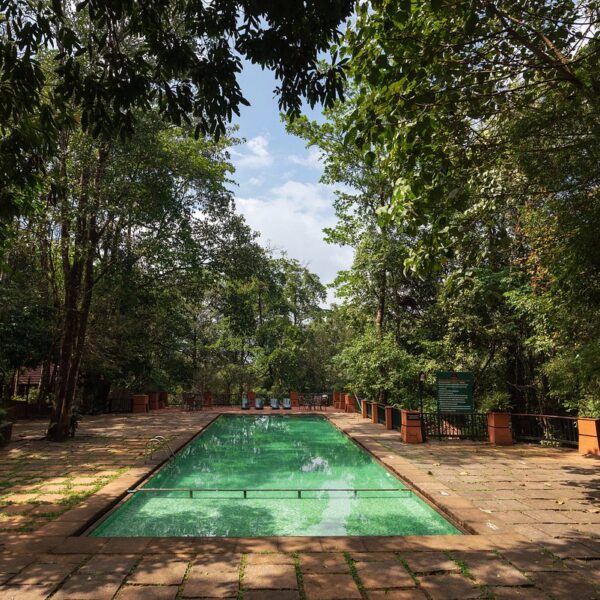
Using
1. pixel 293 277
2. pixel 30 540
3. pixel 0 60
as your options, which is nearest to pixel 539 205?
pixel 0 60

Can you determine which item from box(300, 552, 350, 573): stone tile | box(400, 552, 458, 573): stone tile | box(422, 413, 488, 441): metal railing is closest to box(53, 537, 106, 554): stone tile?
box(300, 552, 350, 573): stone tile

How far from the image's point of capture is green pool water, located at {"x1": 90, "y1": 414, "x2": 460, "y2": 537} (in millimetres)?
6027

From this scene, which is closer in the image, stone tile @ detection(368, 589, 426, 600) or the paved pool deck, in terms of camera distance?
stone tile @ detection(368, 589, 426, 600)

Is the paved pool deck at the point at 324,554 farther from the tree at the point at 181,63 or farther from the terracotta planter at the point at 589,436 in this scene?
the tree at the point at 181,63

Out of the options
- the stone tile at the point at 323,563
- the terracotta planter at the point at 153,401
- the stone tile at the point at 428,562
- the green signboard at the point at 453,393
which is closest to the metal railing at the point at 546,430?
the green signboard at the point at 453,393

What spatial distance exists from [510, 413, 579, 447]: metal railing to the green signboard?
171 centimetres

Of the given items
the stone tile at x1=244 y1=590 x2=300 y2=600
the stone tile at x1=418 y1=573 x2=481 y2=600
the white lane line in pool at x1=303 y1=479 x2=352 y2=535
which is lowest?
the white lane line in pool at x1=303 y1=479 x2=352 y2=535

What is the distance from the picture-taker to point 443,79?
4.93 m

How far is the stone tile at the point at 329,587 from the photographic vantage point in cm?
358

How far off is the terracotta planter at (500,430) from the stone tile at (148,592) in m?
10.2

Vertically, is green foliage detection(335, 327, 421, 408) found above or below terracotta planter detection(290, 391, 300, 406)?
above

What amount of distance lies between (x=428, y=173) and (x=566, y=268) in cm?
278

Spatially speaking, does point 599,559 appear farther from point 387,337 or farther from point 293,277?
point 293,277

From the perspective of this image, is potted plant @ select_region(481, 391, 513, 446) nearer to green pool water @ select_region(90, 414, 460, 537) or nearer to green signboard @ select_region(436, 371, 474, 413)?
green signboard @ select_region(436, 371, 474, 413)
